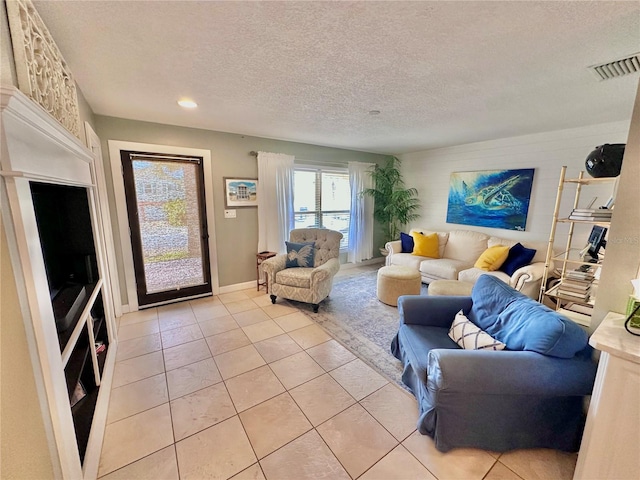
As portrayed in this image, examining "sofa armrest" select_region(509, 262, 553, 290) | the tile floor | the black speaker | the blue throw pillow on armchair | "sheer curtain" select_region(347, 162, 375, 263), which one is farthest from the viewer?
"sheer curtain" select_region(347, 162, 375, 263)

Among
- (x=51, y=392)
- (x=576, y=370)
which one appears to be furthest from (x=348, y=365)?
(x=51, y=392)

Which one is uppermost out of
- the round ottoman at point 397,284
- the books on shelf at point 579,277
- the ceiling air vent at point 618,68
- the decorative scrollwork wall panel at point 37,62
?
the ceiling air vent at point 618,68

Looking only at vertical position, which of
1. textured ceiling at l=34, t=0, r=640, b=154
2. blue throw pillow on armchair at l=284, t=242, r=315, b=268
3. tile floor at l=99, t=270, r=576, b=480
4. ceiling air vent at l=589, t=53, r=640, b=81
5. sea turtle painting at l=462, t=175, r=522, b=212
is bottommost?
tile floor at l=99, t=270, r=576, b=480

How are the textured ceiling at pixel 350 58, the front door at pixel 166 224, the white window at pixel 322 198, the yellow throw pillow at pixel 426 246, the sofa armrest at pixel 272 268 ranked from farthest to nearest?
1. the white window at pixel 322 198
2. the yellow throw pillow at pixel 426 246
3. the sofa armrest at pixel 272 268
4. the front door at pixel 166 224
5. the textured ceiling at pixel 350 58

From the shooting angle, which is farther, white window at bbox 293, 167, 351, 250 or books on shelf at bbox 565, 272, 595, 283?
white window at bbox 293, 167, 351, 250

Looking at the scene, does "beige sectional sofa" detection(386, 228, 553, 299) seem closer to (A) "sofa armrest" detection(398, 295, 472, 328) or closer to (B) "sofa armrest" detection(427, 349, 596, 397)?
(A) "sofa armrest" detection(398, 295, 472, 328)

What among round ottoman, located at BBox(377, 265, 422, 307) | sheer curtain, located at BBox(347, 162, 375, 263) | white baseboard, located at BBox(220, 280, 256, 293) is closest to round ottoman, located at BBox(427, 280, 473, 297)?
round ottoman, located at BBox(377, 265, 422, 307)

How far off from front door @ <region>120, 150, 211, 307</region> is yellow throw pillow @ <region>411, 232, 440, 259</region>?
10.8ft

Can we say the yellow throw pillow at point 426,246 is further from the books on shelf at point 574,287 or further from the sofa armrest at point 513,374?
the sofa armrest at point 513,374

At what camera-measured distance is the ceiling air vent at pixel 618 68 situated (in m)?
1.57

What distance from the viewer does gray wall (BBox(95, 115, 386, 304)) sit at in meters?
2.83

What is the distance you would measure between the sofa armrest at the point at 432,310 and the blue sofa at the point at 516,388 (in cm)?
43

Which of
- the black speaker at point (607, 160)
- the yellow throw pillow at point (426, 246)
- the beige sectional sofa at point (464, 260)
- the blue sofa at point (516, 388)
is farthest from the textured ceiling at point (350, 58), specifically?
the yellow throw pillow at point (426, 246)

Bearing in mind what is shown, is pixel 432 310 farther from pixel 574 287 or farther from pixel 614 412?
pixel 574 287
